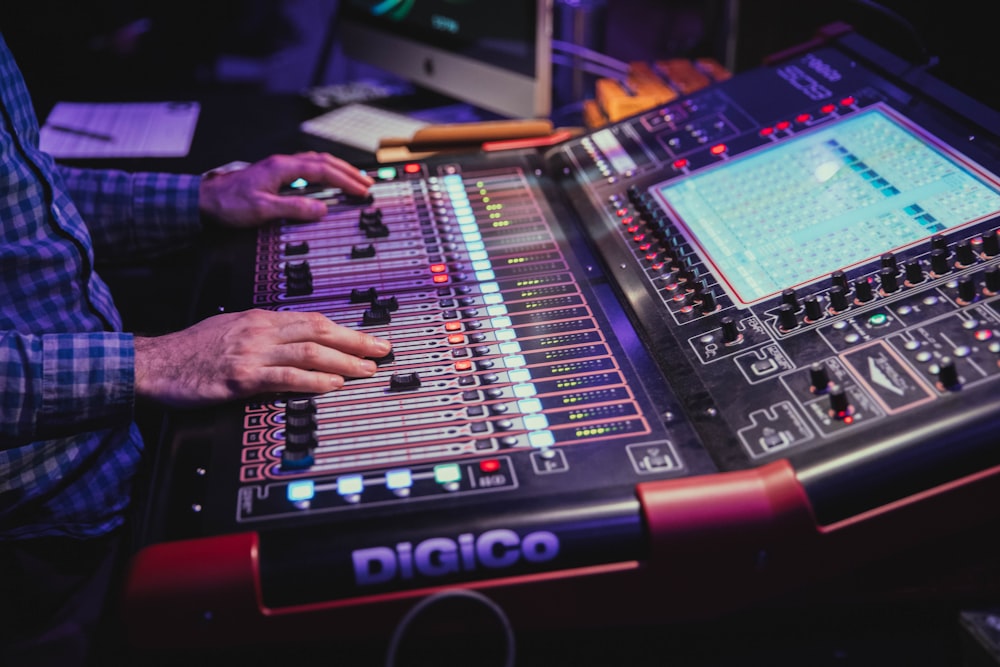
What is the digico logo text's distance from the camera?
2.75 ft

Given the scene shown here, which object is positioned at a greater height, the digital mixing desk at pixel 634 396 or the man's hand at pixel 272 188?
the man's hand at pixel 272 188

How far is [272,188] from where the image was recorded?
1531mm

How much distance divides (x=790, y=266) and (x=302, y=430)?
0.64m

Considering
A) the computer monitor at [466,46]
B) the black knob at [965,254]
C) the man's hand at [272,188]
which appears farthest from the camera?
the computer monitor at [466,46]

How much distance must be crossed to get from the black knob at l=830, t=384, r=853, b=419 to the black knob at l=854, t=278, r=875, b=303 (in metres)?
0.16

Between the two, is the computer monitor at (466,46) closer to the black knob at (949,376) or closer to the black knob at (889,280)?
the black knob at (889,280)

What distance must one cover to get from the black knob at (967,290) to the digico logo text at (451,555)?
527 mm

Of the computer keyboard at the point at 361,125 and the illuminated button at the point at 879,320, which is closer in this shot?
the illuminated button at the point at 879,320

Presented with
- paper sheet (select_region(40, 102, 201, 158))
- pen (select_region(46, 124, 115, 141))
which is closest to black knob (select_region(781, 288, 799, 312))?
paper sheet (select_region(40, 102, 201, 158))

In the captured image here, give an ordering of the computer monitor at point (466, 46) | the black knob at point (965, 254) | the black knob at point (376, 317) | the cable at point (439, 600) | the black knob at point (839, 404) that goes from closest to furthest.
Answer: the cable at point (439, 600) → the black knob at point (839, 404) → the black knob at point (965, 254) → the black knob at point (376, 317) → the computer monitor at point (466, 46)

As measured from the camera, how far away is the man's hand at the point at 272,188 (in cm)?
148

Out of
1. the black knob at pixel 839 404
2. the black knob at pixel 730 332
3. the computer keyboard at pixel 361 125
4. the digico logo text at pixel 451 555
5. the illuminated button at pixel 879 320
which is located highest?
the computer keyboard at pixel 361 125

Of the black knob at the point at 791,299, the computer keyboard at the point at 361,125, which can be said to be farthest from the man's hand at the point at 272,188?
the black knob at the point at 791,299

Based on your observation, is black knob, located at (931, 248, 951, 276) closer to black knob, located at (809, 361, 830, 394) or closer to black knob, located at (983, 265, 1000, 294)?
black knob, located at (983, 265, 1000, 294)
